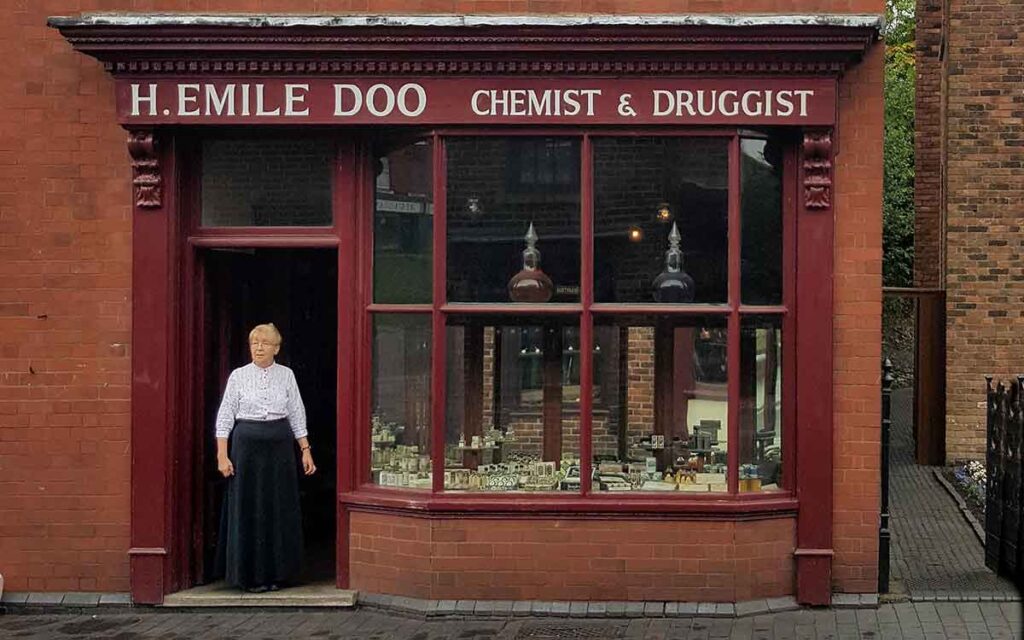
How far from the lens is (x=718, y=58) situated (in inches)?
325

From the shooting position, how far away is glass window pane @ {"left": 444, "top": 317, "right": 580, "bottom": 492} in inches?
342

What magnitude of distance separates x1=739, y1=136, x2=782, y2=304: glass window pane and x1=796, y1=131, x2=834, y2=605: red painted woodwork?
19 centimetres

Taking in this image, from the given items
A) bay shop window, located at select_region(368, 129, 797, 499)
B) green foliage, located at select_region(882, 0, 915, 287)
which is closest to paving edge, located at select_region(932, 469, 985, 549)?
bay shop window, located at select_region(368, 129, 797, 499)

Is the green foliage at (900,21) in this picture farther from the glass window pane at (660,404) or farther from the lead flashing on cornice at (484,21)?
the glass window pane at (660,404)

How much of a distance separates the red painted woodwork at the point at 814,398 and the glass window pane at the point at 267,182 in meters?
3.22

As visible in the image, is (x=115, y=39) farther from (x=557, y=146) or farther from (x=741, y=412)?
(x=741, y=412)

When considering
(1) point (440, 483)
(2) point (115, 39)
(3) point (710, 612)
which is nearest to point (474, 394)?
(1) point (440, 483)

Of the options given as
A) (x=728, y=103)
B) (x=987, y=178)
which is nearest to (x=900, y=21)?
(x=987, y=178)

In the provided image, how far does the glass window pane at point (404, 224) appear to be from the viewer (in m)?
8.67

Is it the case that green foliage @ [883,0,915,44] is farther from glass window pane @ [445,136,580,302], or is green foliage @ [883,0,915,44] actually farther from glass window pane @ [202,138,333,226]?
glass window pane @ [202,138,333,226]

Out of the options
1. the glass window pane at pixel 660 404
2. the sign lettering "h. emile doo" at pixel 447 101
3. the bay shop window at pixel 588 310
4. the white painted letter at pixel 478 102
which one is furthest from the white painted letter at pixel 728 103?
the white painted letter at pixel 478 102

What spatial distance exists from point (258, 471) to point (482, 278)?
1993mm

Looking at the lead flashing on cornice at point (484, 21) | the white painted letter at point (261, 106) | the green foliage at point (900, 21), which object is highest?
the green foliage at point (900, 21)

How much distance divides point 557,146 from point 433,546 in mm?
2759
